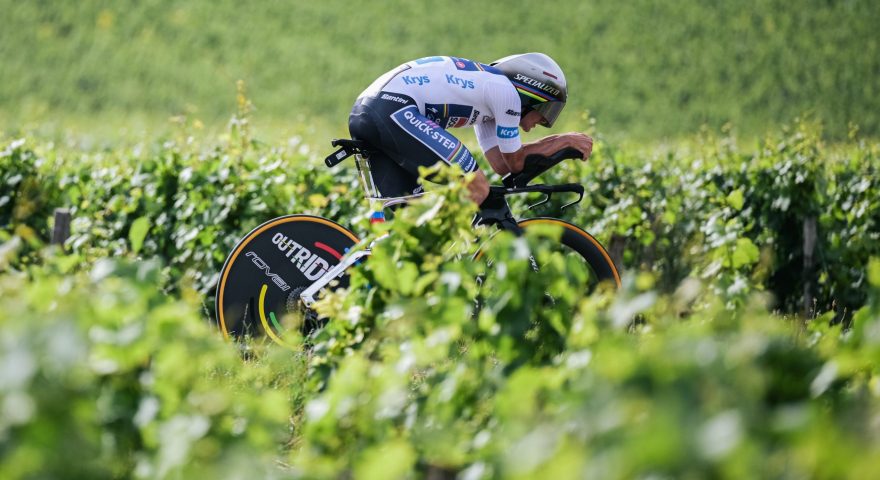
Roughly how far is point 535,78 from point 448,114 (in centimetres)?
57

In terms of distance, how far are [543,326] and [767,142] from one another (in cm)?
637

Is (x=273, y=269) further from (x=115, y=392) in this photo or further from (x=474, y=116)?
(x=115, y=392)

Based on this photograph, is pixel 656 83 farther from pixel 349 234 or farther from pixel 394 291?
A: pixel 394 291

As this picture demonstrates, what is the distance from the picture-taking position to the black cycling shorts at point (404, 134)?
526cm

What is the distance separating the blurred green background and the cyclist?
2489 centimetres

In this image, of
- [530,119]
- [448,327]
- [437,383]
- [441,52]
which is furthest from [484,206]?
[441,52]

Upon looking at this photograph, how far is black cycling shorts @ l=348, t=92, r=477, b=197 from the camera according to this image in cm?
526

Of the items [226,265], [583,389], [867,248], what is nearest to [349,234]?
[226,265]

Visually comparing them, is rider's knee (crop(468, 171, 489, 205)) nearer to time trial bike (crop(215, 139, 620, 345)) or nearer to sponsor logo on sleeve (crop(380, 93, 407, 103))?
time trial bike (crop(215, 139, 620, 345))

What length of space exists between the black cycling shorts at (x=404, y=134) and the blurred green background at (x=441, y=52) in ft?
82.2

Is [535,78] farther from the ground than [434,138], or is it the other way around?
[535,78]

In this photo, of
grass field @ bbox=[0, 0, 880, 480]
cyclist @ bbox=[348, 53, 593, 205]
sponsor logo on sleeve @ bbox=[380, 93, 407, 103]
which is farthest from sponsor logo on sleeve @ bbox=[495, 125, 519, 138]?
grass field @ bbox=[0, 0, 880, 480]

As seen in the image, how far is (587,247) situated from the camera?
18.9 feet

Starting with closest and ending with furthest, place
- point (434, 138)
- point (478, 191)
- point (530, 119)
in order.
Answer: point (478, 191)
point (434, 138)
point (530, 119)
